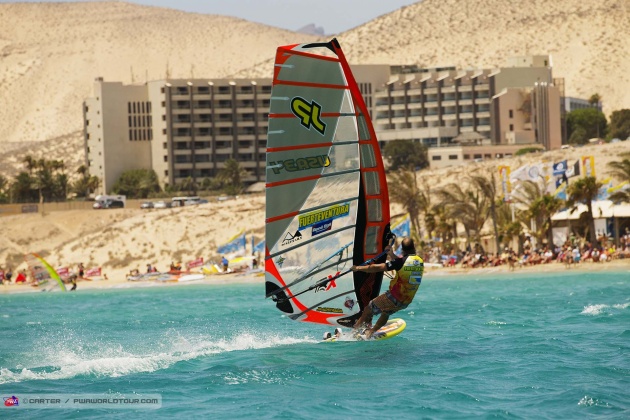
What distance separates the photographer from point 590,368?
1548 cm

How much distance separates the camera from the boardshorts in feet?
55.1

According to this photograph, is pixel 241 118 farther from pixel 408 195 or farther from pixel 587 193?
pixel 587 193

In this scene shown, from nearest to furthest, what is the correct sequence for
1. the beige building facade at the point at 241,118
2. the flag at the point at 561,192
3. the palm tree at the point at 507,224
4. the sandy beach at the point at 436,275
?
the sandy beach at the point at 436,275
the palm tree at the point at 507,224
the flag at the point at 561,192
the beige building facade at the point at 241,118

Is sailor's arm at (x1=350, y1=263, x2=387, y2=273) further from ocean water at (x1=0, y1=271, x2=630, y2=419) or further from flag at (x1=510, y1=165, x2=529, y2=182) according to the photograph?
flag at (x1=510, y1=165, x2=529, y2=182)

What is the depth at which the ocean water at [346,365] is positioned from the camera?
13.4m

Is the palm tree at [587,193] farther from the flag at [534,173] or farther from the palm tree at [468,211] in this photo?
the palm tree at [468,211]

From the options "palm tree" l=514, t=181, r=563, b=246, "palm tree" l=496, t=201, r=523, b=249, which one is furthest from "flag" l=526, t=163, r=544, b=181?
"palm tree" l=496, t=201, r=523, b=249

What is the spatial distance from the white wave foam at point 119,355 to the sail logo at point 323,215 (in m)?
2.87

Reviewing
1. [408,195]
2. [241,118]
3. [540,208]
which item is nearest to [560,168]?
[540,208]

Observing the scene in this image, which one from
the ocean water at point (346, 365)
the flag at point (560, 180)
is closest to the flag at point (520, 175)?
the flag at point (560, 180)

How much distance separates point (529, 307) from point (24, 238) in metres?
66.1

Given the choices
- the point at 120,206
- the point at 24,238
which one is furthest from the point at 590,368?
the point at 120,206

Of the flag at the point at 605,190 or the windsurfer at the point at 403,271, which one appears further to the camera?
the flag at the point at 605,190

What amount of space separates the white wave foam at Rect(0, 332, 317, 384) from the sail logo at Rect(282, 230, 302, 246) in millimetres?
2462
